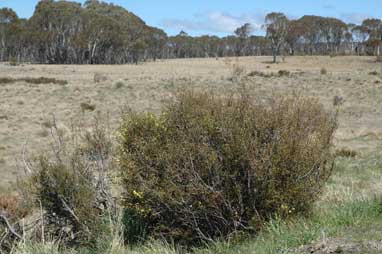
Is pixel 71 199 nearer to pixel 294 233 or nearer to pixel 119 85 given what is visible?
pixel 294 233

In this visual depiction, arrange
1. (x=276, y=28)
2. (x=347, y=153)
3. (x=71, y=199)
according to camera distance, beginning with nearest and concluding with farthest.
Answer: (x=71, y=199) → (x=347, y=153) → (x=276, y=28)

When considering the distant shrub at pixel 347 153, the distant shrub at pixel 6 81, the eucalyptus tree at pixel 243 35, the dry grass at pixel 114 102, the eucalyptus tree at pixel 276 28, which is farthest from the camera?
the eucalyptus tree at pixel 243 35

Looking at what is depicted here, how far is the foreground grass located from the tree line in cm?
8656

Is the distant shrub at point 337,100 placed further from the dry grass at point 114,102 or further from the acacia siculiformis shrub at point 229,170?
the acacia siculiformis shrub at point 229,170

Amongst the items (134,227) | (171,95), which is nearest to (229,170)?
(134,227)

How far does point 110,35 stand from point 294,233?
9257 centimetres

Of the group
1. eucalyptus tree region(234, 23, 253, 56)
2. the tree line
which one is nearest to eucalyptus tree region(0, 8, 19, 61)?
the tree line

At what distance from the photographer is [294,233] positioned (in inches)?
249

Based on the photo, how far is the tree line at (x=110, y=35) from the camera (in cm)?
9506

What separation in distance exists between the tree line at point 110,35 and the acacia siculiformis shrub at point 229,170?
85.9 metres

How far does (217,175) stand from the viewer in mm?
7324

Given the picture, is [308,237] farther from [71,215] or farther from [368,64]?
[368,64]

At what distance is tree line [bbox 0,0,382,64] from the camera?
3743 inches

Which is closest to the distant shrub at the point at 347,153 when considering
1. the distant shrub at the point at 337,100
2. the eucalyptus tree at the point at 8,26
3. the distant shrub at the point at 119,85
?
the distant shrub at the point at 337,100
